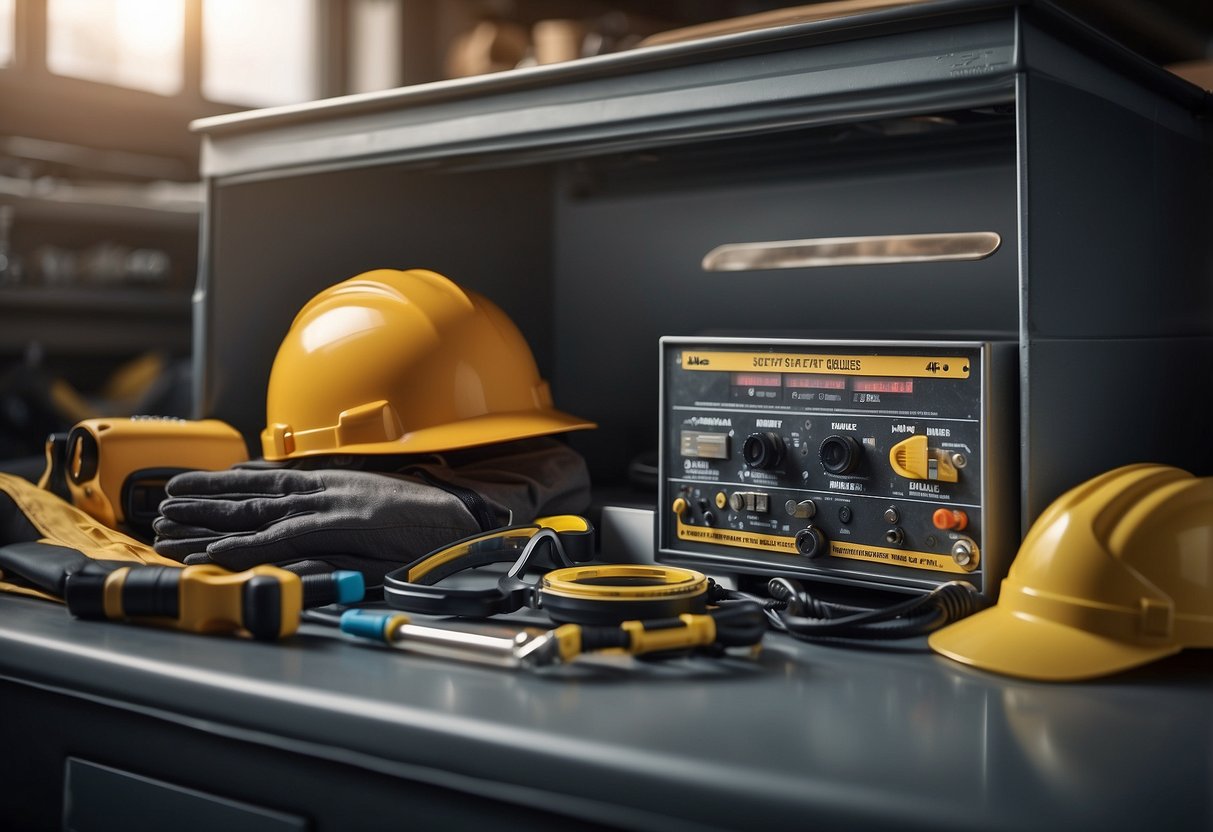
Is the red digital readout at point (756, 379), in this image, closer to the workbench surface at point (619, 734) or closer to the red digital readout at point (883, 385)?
the red digital readout at point (883, 385)

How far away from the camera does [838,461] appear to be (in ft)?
3.02

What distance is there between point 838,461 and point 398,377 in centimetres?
45

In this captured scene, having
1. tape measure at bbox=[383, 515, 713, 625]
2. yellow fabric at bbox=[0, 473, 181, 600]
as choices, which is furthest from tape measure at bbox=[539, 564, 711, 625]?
yellow fabric at bbox=[0, 473, 181, 600]

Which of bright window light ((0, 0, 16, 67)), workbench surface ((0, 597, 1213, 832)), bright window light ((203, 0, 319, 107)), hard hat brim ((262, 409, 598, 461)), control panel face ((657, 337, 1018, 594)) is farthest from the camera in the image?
bright window light ((203, 0, 319, 107))

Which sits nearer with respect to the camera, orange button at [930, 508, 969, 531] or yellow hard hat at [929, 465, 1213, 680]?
yellow hard hat at [929, 465, 1213, 680]

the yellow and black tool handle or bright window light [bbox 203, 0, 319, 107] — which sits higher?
bright window light [bbox 203, 0, 319, 107]

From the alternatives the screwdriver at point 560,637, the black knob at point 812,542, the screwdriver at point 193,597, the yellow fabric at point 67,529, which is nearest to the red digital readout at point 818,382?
the black knob at point 812,542

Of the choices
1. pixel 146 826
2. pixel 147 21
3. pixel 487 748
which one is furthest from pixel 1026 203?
pixel 147 21

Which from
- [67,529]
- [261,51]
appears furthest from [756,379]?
[261,51]

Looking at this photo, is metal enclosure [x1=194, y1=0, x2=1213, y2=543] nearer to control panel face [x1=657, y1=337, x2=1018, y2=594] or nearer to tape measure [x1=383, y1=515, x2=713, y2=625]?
control panel face [x1=657, y1=337, x2=1018, y2=594]

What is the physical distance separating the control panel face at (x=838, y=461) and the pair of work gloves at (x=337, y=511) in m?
0.18

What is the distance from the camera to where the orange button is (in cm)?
87

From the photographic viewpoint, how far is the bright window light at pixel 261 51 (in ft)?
12.2

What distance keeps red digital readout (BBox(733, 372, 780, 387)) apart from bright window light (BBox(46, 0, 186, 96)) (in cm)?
287
